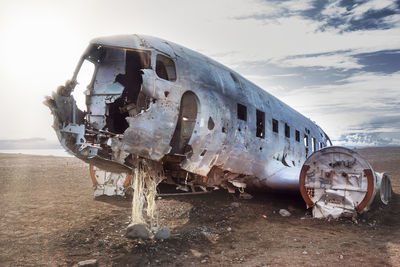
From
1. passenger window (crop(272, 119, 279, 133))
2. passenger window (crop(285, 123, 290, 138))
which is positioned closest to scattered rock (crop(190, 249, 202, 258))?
passenger window (crop(272, 119, 279, 133))

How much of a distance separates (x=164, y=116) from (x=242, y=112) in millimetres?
3419

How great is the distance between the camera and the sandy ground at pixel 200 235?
5613 millimetres

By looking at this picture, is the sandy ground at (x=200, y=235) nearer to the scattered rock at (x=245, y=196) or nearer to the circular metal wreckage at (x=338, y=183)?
the scattered rock at (x=245, y=196)

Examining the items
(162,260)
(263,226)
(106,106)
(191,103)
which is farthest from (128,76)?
(263,226)

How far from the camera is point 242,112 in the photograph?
905cm

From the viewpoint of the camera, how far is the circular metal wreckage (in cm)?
812

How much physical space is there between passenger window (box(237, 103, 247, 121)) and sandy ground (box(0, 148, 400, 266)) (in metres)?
3.02

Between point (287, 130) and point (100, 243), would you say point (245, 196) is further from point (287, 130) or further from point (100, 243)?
point (100, 243)

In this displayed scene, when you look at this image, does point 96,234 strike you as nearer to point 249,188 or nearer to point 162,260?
point 162,260

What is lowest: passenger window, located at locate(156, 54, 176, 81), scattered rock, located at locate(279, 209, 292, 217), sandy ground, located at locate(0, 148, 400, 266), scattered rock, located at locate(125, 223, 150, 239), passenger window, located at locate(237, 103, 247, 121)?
scattered rock, located at locate(279, 209, 292, 217)

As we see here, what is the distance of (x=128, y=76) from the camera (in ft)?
26.3

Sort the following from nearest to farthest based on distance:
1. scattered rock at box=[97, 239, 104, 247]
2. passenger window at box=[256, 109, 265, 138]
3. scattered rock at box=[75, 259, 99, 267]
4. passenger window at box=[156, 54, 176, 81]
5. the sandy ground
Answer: scattered rock at box=[75, 259, 99, 267]
the sandy ground
scattered rock at box=[97, 239, 104, 247]
passenger window at box=[156, 54, 176, 81]
passenger window at box=[256, 109, 265, 138]

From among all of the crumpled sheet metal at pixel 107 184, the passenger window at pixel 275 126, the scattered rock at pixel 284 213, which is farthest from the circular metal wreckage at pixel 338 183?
the crumpled sheet metal at pixel 107 184

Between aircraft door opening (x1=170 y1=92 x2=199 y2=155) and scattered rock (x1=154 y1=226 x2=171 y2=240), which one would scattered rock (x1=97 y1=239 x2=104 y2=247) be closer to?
scattered rock (x1=154 y1=226 x2=171 y2=240)
